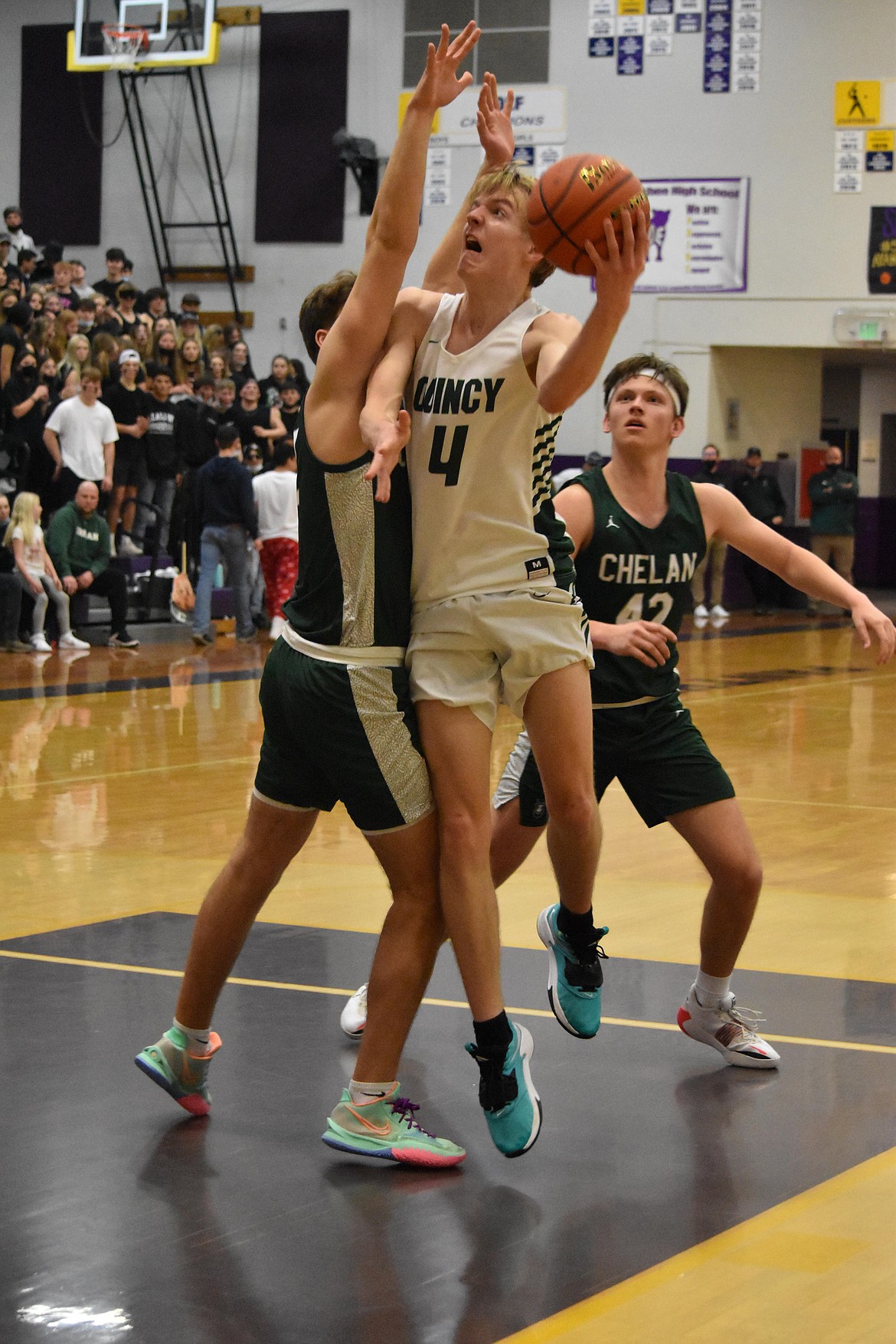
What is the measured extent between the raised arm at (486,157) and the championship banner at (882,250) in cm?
1768

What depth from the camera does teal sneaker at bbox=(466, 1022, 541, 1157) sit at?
3018 mm

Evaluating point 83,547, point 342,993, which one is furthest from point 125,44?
point 342,993

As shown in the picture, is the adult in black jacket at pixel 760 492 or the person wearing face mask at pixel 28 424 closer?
the person wearing face mask at pixel 28 424

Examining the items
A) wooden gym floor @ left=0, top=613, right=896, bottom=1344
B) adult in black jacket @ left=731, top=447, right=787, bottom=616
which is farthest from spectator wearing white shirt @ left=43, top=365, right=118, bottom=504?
adult in black jacket @ left=731, top=447, right=787, bottom=616

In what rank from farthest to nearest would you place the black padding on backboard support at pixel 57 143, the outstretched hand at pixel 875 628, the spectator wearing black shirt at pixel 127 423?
the black padding on backboard support at pixel 57 143
the spectator wearing black shirt at pixel 127 423
the outstretched hand at pixel 875 628

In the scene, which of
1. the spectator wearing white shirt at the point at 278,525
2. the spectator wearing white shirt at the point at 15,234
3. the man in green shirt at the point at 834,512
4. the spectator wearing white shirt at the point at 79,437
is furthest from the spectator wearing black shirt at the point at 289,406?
the man in green shirt at the point at 834,512

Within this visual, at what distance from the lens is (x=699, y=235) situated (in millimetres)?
20703

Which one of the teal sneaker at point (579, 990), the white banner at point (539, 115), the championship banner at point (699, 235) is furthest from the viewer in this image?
the white banner at point (539, 115)

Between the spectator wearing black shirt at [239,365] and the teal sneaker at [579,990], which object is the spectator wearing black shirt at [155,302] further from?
the teal sneaker at [579,990]

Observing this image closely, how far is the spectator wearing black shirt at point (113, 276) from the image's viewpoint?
61.2 feet

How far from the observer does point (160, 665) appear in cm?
1265

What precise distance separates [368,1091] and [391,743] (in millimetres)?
632

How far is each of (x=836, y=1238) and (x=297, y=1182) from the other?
35.7 inches

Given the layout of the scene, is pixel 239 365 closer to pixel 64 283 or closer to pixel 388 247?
pixel 64 283
